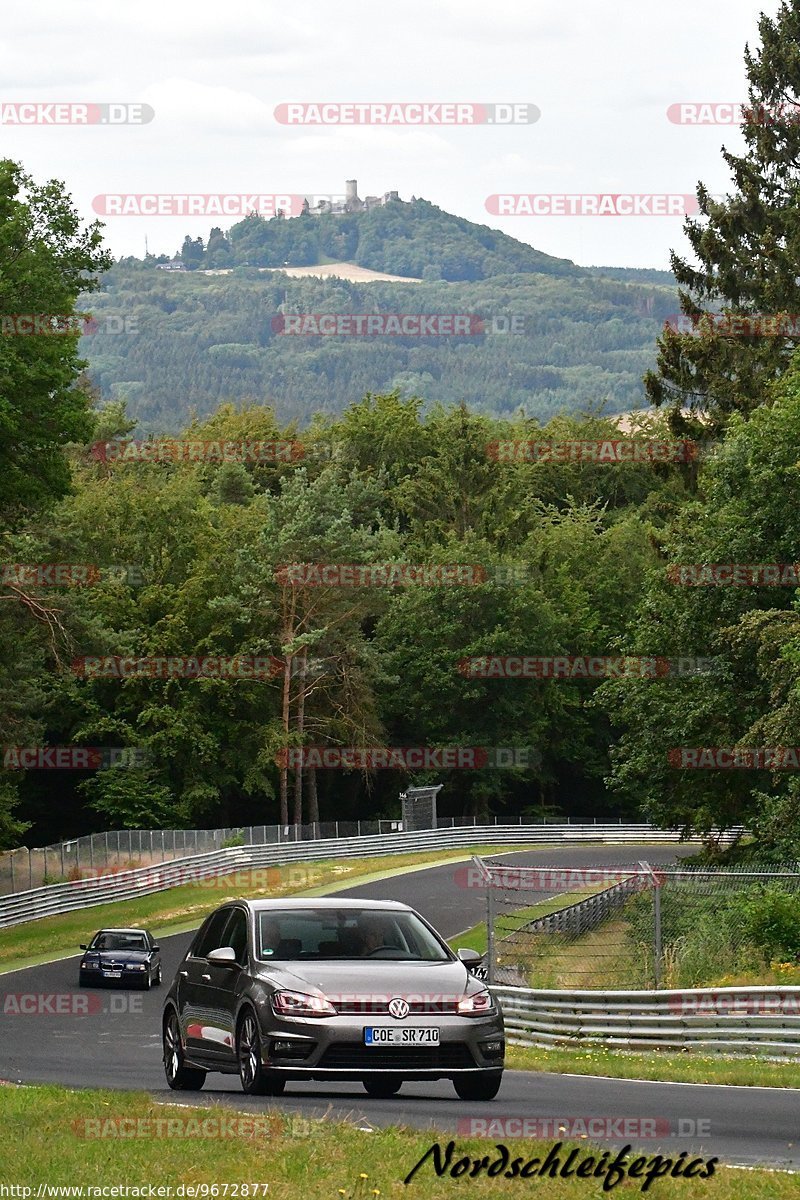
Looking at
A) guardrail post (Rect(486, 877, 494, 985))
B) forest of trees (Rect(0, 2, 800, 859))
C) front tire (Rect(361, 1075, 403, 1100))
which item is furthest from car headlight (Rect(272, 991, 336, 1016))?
forest of trees (Rect(0, 2, 800, 859))

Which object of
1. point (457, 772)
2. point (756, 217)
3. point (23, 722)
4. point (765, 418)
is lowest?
point (457, 772)

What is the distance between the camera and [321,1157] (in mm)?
9945

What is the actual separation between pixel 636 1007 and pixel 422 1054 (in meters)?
8.70

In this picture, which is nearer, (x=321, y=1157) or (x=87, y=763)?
(x=321, y=1157)

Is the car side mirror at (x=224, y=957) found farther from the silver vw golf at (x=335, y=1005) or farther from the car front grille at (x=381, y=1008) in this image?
the car front grille at (x=381, y=1008)

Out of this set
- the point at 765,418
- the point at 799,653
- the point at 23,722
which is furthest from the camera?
the point at 23,722

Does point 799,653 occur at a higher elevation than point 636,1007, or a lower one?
higher

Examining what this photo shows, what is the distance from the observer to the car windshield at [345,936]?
46.1 ft

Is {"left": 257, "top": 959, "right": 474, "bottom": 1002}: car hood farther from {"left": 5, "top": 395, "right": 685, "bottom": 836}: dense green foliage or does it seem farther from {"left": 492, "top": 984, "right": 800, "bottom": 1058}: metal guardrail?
{"left": 5, "top": 395, "right": 685, "bottom": 836}: dense green foliage

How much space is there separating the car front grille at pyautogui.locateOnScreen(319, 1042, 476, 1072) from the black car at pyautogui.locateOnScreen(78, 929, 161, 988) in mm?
25306

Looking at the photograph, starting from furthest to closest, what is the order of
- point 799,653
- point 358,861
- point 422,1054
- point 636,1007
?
1. point 358,861
2. point 799,653
3. point 636,1007
4. point 422,1054

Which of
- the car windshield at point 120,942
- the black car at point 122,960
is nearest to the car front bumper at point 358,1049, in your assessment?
the black car at point 122,960

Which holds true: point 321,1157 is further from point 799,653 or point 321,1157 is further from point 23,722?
point 23,722

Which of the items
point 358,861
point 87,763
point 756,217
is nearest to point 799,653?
point 756,217
